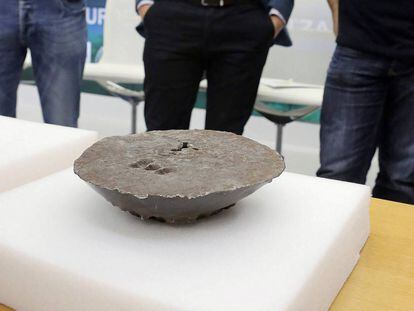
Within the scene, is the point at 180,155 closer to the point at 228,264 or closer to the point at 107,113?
the point at 228,264

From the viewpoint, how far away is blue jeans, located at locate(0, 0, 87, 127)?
1.59 m

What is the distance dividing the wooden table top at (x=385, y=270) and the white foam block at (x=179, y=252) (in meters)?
0.02

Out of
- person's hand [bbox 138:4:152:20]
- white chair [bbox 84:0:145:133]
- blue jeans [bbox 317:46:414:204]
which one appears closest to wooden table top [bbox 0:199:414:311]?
blue jeans [bbox 317:46:414:204]

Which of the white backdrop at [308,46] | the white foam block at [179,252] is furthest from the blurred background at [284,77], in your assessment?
the white foam block at [179,252]

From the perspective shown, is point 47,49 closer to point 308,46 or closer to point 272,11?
point 272,11

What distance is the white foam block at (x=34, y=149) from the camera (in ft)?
2.72

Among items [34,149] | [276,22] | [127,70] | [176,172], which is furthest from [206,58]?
[127,70]

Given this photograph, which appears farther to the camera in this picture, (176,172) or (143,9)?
(143,9)

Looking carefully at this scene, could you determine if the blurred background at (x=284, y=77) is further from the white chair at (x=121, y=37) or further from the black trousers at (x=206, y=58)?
the black trousers at (x=206, y=58)

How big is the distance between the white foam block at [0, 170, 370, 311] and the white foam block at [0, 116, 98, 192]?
0.06 m

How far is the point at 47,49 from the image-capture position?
1.62m

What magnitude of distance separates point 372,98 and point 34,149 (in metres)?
0.76

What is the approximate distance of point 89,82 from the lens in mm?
3137

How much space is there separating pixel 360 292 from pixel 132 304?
27 centimetres
